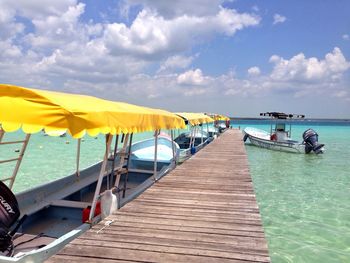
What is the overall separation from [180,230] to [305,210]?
22.4 feet

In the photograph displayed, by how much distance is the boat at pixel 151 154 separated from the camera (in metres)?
11.8

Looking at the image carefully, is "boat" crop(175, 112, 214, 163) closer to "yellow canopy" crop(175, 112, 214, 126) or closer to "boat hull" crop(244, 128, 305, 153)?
"yellow canopy" crop(175, 112, 214, 126)

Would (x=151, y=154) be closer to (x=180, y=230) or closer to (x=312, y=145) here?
(x=180, y=230)

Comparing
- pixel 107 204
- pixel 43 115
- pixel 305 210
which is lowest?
pixel 305 210

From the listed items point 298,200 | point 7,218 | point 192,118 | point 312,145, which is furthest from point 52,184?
point 312,145

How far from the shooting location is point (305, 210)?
1013 cm

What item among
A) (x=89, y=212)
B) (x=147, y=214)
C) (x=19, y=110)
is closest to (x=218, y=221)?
(x=147, y=214)

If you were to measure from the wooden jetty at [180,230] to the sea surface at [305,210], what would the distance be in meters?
1.62

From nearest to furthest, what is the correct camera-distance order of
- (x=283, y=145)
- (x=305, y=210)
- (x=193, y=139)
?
(x=305, y=210) → (x=193, y=139) → (x=283, y=145)

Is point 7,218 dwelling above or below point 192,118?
below

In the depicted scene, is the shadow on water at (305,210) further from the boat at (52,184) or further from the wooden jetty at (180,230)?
the boat at (52,184)

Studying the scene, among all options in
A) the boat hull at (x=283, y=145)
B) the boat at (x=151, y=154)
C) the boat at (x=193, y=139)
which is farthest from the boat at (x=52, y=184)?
the boat hull at (x=283, y=145)

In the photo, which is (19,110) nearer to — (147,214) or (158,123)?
(147,214)

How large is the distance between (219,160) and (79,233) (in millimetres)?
9099
